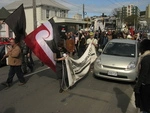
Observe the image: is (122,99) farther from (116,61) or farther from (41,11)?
(41,11)

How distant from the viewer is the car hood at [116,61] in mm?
7980

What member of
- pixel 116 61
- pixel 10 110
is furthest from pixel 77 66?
pixel 10 110

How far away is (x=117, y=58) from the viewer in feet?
27.8

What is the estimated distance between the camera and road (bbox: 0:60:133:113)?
218 inches

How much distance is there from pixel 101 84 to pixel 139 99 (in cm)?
423

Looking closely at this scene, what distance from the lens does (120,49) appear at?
933 centimetres

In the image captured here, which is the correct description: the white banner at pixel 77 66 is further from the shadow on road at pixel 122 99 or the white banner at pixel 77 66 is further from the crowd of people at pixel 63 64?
the shadow on road at pixel 122 99

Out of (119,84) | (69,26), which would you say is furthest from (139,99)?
(69,26)

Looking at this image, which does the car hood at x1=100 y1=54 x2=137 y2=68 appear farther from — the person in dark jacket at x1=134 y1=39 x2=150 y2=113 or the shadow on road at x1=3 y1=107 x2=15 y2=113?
the person in dark jacket at x1=134 y1=39 x2=150 y2=113

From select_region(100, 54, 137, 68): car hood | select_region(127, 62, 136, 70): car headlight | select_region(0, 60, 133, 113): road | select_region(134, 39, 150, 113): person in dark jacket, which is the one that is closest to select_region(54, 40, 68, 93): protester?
select_region(0, 60, 133, 113): road

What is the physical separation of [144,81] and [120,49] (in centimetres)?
575

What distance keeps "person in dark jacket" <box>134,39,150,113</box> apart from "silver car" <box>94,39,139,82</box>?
4118 mm

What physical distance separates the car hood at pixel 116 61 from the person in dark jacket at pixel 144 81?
13.7ft

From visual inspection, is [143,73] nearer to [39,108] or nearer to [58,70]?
[39,108]
